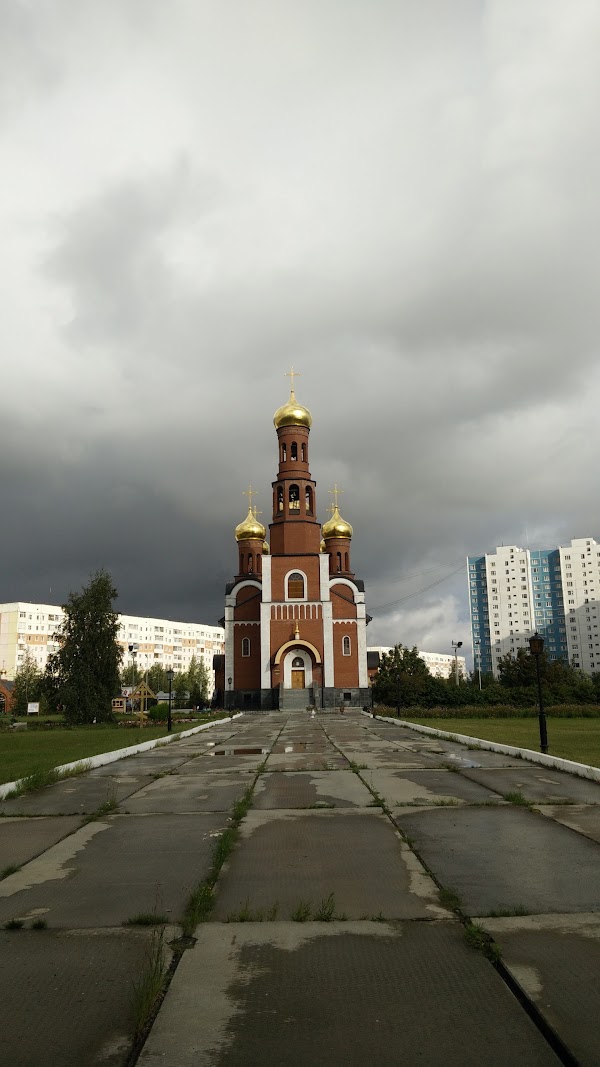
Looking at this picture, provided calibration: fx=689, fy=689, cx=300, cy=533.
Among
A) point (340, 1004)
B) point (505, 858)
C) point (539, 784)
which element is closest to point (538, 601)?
point (539, 784)

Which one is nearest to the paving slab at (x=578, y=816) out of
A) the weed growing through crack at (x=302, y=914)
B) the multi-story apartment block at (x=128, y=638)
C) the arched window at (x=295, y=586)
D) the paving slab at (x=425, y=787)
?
the paving slab at (x=425, y=787)

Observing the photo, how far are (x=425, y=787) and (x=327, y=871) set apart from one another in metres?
4.74

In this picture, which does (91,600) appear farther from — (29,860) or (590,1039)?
(590,1039)

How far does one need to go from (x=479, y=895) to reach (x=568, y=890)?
656mm

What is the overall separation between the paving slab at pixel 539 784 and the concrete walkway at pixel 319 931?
17 centimetres

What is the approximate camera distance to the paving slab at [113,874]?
184 inches

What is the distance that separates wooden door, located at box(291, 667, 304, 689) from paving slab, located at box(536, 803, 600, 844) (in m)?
41.0

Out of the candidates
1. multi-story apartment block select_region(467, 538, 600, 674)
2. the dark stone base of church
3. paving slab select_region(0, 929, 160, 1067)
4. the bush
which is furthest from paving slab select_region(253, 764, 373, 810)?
multi-story apartment block select_region(467, 538, 600, 674)

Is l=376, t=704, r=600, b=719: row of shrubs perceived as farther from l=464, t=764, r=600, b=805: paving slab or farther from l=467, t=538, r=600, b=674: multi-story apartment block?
l=467, t=538, r=600, b=674: multi-story apartment block

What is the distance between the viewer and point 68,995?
3420mm

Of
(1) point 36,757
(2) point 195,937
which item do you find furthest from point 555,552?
(2) point 195,937

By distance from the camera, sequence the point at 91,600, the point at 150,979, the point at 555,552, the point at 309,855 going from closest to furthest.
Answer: the point at 150,979, the point at 309,855, the point at 91,600, the point at 555,552

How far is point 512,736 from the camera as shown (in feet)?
60.0

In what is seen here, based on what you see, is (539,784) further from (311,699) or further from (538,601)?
(538,601)
